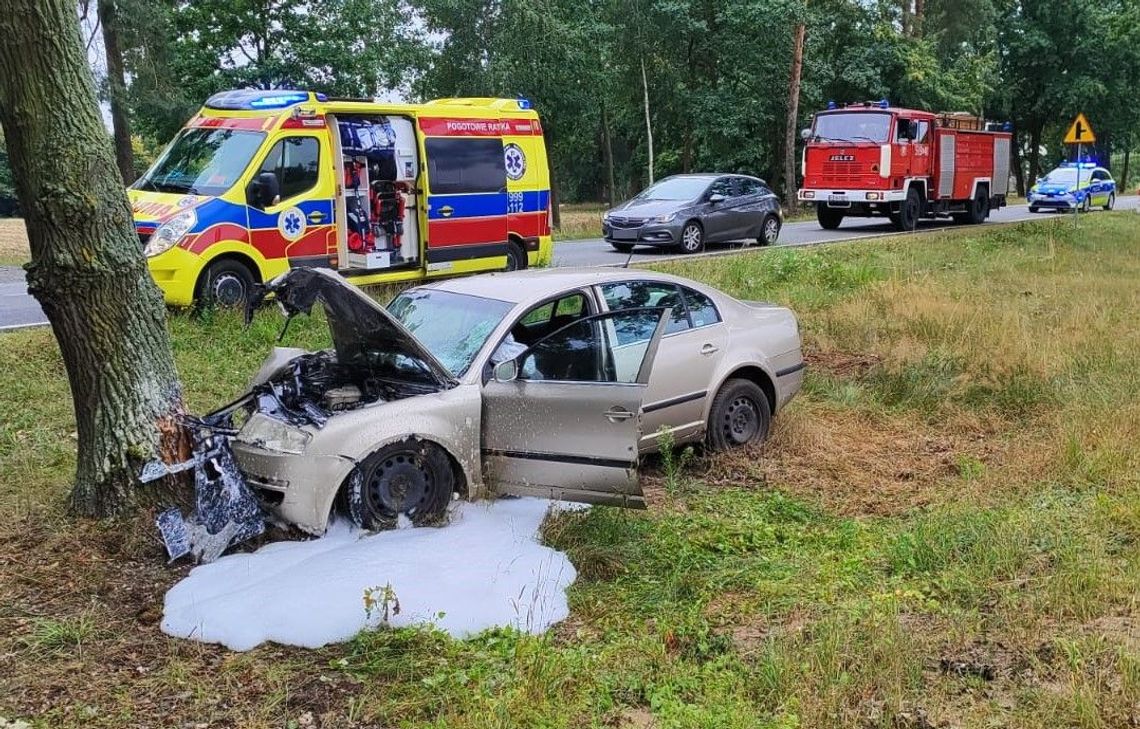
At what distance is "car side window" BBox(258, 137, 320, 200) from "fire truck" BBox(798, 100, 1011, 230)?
14.8 m

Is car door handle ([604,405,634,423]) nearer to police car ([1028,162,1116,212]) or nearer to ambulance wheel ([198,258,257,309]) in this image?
ambulance wheel ([198,258,257,309])

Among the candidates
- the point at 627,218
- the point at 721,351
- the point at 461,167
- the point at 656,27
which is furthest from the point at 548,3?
the point at 721,351

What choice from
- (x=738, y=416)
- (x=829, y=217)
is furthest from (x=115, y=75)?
(x=738, y=416)

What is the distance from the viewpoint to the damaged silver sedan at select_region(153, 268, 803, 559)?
5.04 metres

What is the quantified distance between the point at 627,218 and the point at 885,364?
32.8 feet

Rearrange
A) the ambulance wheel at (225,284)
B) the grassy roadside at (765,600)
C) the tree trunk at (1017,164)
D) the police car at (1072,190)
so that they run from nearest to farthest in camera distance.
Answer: the grassy roadside at (765,600), the ambulance wheel at (225,284), the police car at (1072,190), the tree trunk at (1017,164)

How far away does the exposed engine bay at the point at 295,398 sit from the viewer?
16.3ft

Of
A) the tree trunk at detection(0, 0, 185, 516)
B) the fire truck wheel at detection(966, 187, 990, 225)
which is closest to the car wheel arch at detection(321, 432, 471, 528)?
the tree trunk at detection(0, 0, 185, 516)

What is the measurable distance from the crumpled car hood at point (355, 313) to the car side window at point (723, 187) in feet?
47.5

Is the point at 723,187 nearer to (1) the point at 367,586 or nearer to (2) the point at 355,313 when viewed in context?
(2) the point at 355,313

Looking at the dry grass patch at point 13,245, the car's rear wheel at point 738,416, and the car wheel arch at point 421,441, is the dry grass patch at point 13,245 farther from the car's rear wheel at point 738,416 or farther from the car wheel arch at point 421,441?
the car's rear wheel at point 738,416

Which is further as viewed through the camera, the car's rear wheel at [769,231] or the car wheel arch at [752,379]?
the car's rear wheel at [769,231]

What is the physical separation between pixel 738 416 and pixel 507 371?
2.28m

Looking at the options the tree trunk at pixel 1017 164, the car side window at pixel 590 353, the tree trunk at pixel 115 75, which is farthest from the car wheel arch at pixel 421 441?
the tree trunk at pixel 1017 164
